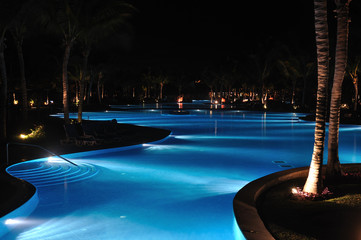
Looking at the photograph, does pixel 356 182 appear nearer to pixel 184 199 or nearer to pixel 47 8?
pixel 184 199

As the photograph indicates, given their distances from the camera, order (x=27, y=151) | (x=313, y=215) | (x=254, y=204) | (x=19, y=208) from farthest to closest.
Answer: (x=27, y=151), (x=19, y=208), (x=254, y=204), (x=313, y=215)

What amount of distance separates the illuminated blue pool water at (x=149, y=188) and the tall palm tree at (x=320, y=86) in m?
1.61

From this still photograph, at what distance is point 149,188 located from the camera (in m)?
8.27

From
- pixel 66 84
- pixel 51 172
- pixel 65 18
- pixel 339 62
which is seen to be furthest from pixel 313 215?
pixel 65 18

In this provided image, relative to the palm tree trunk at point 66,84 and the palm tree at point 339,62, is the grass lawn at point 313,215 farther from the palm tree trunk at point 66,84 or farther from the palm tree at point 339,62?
the palm tree trunk at point 66,84

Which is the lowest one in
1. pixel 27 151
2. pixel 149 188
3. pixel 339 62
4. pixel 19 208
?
pixel 149 188

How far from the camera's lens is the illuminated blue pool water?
19.1ft

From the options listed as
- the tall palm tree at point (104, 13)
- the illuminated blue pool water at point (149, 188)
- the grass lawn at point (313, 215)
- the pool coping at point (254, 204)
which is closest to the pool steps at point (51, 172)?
the illuminated blue pool water at point (149, 188)

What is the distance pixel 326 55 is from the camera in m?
6.34

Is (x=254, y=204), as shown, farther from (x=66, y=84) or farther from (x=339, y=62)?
(x=66, y=84)

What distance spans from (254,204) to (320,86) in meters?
2.34

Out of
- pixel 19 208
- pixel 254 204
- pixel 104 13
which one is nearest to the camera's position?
pixel 254 204

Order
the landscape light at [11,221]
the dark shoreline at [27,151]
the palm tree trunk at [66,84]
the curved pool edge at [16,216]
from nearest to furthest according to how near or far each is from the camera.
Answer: the curved pool edge at [16,216], the landscape light at [11,221], the dark shoreline at [27,151], the palm tree trunk at [66,84]

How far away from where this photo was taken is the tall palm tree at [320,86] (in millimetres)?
6207
